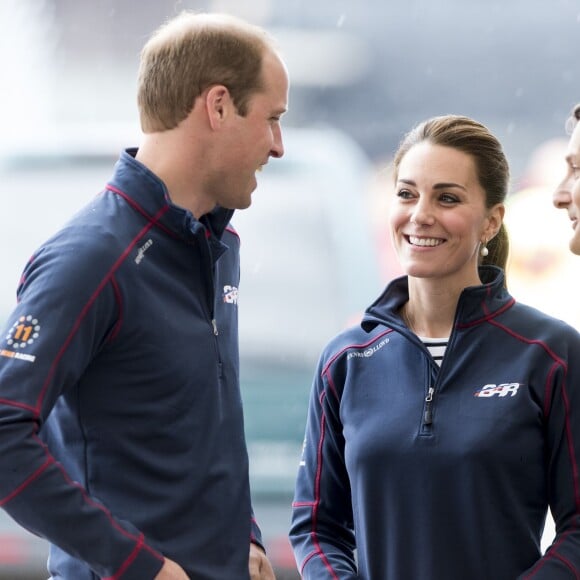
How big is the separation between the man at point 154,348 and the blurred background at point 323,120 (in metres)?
1.52

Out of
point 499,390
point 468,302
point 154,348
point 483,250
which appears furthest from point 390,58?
point 154,348

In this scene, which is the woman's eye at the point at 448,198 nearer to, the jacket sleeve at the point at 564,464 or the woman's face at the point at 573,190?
the woman's face at the point at 573,190

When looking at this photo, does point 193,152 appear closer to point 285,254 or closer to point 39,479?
point 39,479

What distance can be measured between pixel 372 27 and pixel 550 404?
330 cm

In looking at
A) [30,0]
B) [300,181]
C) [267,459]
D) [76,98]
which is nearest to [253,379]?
[267,459]

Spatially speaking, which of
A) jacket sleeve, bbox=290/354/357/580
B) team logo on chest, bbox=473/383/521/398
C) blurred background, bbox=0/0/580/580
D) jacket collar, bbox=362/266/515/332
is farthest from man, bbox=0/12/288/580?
blurred background, bbox=0/0/580/580

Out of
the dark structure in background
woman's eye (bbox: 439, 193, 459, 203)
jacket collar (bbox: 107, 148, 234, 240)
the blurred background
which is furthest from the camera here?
the dark structure in background

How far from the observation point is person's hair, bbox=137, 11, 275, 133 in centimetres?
154

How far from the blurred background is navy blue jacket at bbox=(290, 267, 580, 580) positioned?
136 centimetres

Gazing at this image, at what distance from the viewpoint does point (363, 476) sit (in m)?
1.64

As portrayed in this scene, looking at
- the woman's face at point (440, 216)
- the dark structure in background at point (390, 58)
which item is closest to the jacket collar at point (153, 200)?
the woman's face at point (440, 216)

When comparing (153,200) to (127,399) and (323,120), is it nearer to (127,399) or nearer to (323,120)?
(127,399)

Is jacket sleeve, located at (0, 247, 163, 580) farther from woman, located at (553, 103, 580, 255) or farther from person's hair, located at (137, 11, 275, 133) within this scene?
woman, located at (553, 103, 580, 255)

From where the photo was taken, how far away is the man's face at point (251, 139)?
157cm
